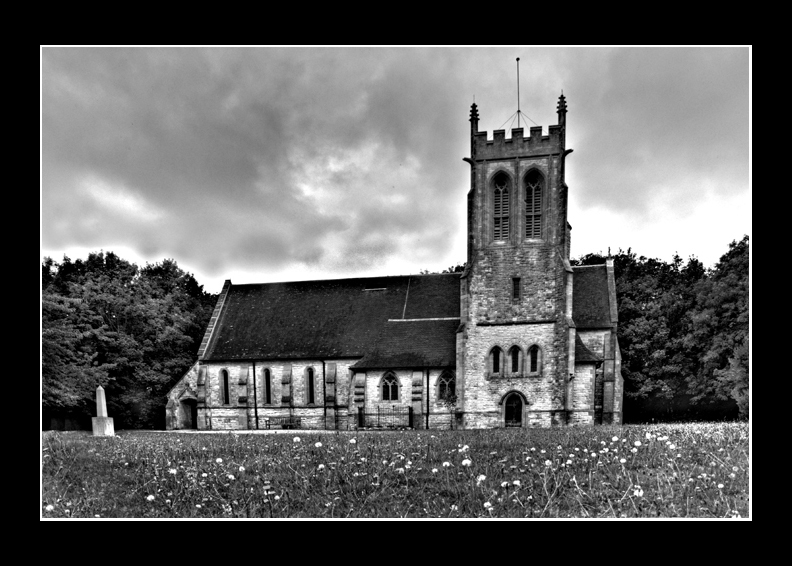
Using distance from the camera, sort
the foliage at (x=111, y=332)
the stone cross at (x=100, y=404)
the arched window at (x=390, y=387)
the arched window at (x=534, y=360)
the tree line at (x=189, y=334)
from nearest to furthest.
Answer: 1. the foliage at (x=111, y=332)
2. the tree line at (x=189, y=334)
3. the stone cross at (x=100, y=404)
4. the arched window at (x=534, y=360)
5. the arched window at (x=390, y=387)

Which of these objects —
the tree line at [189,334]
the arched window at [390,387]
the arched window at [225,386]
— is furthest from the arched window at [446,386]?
the arched window at [225,386]

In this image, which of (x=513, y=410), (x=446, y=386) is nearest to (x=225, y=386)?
(x=446, y=386)

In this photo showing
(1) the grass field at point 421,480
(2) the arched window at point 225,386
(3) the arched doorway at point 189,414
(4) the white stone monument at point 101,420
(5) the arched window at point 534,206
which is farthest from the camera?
(2) the arched window at point 225,386

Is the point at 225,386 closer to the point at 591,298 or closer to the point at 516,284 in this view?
the point at 516,284

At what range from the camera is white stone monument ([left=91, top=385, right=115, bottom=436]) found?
41.8 ft

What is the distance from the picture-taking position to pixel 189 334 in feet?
97.3

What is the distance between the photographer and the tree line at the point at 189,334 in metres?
11.0

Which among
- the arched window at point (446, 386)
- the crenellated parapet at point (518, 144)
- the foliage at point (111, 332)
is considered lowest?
the arched window at point (446, 386)

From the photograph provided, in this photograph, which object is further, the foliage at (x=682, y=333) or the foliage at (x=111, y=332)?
the foliage at (x=682, y=333)

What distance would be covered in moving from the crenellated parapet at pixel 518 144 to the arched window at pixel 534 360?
8.52 m

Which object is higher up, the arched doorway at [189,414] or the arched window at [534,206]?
the arched window at [534,206]

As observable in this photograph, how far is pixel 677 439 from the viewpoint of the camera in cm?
923

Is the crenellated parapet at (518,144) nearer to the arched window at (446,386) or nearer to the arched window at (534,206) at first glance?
the arched window at (534,206)
